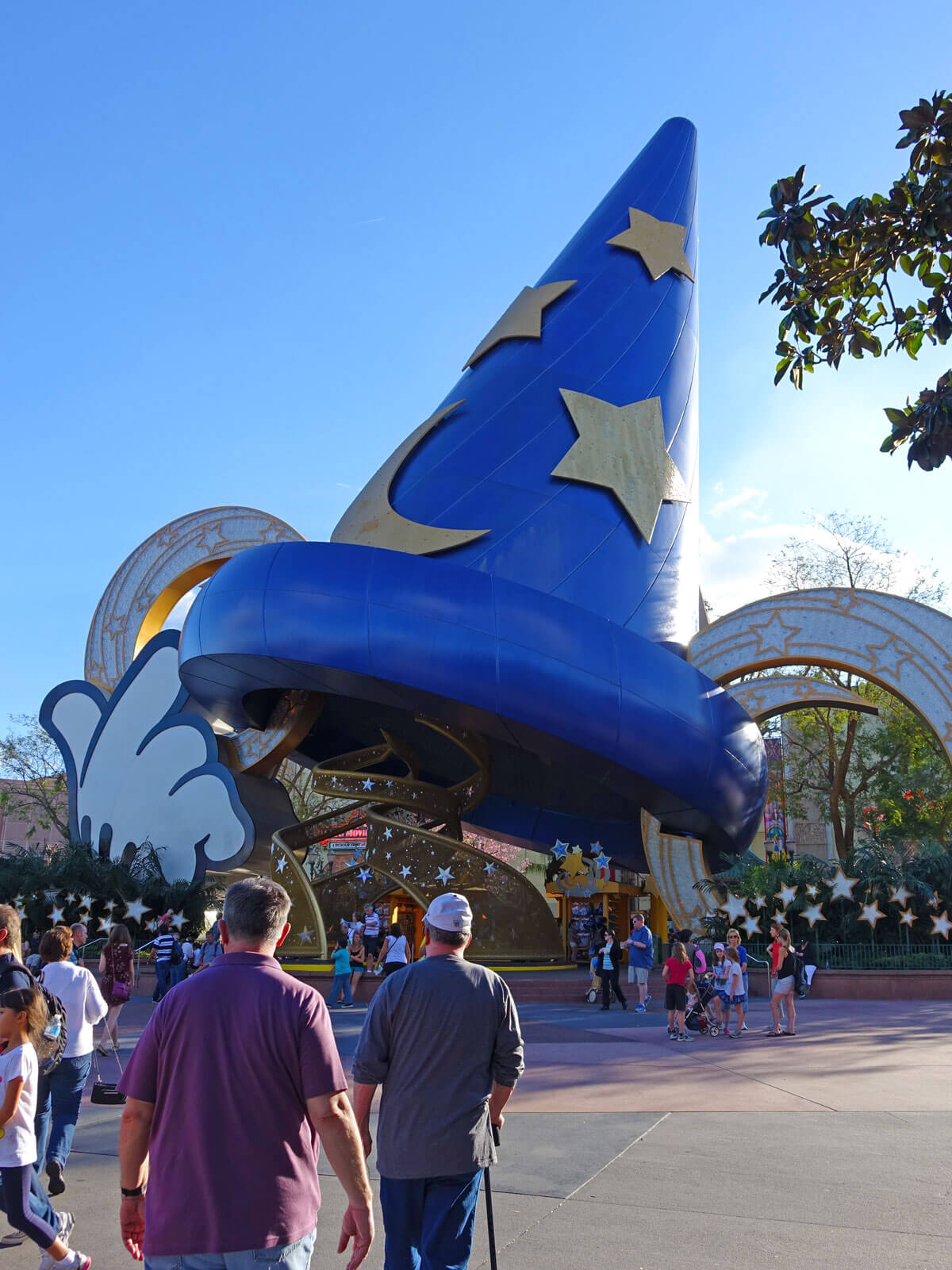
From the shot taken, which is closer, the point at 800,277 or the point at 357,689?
the point at 800,277

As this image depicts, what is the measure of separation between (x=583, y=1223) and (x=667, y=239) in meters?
26.9

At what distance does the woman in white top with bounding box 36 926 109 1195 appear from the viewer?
5.94 meters

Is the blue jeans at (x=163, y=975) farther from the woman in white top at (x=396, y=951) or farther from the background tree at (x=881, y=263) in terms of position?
the background tree at (x=881, y=263)

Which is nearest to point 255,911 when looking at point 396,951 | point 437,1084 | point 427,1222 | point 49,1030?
point 437,1084

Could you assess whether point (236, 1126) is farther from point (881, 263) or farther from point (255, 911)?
point (881, 263)

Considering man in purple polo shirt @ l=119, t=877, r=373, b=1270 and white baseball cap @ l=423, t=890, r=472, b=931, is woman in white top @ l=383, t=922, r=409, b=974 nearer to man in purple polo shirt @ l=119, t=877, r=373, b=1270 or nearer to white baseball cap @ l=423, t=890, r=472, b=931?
white baseball cap @ l=423, t=890, r=472, b=931

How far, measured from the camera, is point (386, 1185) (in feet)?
12.2

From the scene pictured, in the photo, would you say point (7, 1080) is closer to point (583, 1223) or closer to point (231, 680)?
point (583, 1223)

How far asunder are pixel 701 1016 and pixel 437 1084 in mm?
11158

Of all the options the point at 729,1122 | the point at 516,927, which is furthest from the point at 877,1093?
the point at 516,927

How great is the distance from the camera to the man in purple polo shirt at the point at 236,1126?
9.46ft

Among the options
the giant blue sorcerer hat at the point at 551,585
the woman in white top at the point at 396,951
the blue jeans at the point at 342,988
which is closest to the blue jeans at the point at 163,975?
the blue jeans at the point at 342,988

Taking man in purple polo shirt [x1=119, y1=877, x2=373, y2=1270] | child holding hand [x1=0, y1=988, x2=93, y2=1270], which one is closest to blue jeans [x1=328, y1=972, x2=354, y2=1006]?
child holding hand [x1=0, y1=988, x2=93, y2=1270]

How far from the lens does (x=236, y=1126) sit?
9.72ft
